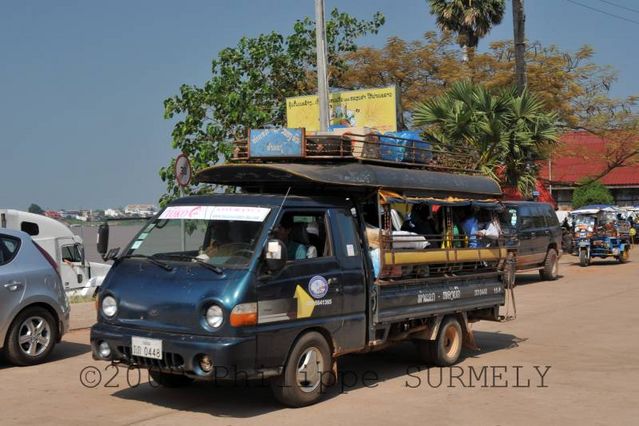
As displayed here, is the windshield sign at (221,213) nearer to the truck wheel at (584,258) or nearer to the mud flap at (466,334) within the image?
the mud flap at (466,334)

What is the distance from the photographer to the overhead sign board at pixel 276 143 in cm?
782

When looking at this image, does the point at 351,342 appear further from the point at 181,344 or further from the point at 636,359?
the point at 636,359

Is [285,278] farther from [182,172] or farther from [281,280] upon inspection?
[182,172]

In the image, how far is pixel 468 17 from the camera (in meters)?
38.1

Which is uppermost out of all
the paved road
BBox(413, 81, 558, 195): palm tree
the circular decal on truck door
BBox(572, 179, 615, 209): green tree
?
BBox(413, 81, 558, 195): palm tree

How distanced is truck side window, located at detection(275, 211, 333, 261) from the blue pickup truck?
0.5 inches

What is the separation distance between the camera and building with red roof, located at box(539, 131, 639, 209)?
39281 mm

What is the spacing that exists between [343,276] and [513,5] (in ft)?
71.8

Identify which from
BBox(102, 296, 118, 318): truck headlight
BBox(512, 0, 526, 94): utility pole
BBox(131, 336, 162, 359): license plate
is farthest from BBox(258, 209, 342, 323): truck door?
BBox(512, 0, 526, 94): utility pole

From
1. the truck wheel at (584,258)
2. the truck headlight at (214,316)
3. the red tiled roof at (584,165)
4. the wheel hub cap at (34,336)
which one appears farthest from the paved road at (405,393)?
the red tiled roof at (584,165)

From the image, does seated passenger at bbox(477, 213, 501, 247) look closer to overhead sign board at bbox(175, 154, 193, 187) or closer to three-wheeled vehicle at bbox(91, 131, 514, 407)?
three-wheeled vehicle at bbox(91, 131, 514, 407)

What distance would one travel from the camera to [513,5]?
87.9 feet

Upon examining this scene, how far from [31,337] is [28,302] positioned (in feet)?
1.54

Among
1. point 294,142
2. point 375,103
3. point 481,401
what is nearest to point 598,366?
point 481,401
